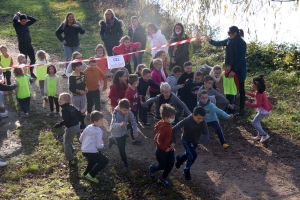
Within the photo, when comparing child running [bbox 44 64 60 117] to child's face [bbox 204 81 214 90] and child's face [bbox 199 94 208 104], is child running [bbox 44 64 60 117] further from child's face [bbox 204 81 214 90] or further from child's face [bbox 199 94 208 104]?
child's face [bbox 199 94 208 104]

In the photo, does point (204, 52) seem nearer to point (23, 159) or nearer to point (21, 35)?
point (21, 35)

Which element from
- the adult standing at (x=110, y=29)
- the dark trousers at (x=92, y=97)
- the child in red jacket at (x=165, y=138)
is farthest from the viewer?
the adult standing at (x=110, y=29)

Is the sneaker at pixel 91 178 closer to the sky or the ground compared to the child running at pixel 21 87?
closer to the ground

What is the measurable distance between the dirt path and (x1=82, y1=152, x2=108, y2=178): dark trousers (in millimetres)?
1101

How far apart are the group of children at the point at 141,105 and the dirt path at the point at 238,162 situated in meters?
0.29

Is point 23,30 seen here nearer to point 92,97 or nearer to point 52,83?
point 52,83

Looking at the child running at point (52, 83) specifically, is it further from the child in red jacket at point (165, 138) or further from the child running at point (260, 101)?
the child running at point (260, 101)

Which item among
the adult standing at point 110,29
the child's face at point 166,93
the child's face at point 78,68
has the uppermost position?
the adult standing at point 110,29

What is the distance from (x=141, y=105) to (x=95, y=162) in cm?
221

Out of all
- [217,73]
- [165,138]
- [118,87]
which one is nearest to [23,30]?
[118,87]

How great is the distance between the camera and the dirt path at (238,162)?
7027 millimetres

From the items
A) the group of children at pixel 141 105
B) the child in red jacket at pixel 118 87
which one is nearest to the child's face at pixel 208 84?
the group of children at pixel 141 105

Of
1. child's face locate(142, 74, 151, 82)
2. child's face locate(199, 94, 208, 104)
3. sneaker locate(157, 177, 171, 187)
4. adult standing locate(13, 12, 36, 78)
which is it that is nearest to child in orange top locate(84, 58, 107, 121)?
child's face locate(142, 74, 151, 82)

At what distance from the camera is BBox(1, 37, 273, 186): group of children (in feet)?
22.9
